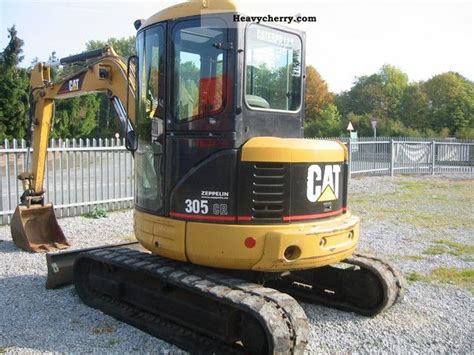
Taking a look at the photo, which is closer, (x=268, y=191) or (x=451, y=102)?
(x=268, y=191)

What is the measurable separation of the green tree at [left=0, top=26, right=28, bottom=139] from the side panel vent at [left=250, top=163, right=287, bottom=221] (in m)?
22.5

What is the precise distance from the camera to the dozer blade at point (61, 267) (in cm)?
593

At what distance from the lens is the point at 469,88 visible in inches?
2436

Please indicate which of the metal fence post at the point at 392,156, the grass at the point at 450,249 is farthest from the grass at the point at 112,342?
the metal fence post at the point at 392,156

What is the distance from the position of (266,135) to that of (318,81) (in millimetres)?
58530

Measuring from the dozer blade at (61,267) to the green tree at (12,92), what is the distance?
20060 millimetres

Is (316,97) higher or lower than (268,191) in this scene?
higher

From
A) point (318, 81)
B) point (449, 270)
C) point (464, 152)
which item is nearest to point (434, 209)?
point (449, 270)

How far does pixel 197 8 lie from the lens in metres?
4.44

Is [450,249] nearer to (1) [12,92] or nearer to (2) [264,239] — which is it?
(2) [264,239]

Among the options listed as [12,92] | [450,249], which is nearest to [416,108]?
[12,92]

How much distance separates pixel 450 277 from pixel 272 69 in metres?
4.00

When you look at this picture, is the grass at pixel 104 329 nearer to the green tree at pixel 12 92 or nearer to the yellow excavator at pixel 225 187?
the yellow excavator at pixel 225 187

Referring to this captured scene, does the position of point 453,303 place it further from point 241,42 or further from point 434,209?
point 434,209
